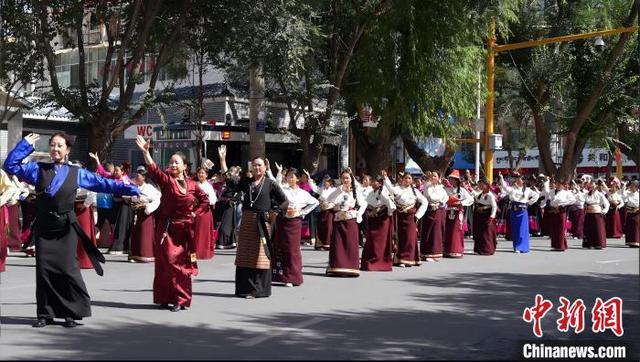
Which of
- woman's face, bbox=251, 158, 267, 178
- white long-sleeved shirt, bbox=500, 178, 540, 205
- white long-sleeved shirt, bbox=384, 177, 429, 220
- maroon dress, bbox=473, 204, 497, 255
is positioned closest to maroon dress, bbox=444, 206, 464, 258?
maroon dress, bbox=473, 204, 497, 255

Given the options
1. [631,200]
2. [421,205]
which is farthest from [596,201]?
[421,205]

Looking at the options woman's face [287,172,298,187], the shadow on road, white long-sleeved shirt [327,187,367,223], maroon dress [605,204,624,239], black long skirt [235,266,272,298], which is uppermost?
woman's face [287,172,298,187]

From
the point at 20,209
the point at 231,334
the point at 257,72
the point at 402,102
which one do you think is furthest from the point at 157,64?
the point at 231,334

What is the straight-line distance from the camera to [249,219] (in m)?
11.3

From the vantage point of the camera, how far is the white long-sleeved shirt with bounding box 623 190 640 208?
22672 mm

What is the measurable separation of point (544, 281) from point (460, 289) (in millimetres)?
1839

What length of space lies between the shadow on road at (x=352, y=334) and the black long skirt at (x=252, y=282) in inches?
22.2

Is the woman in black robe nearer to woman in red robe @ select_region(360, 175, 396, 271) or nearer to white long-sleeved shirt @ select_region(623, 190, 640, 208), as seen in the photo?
woman in red robe @ select_region(360, 175, 396, 271)

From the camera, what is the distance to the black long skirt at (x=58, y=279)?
8461mm

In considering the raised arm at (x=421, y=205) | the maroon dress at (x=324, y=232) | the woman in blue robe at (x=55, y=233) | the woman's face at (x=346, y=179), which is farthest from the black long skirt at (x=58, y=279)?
the maroon dress at (x=324, y=232)

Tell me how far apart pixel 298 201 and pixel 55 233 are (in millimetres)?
4963

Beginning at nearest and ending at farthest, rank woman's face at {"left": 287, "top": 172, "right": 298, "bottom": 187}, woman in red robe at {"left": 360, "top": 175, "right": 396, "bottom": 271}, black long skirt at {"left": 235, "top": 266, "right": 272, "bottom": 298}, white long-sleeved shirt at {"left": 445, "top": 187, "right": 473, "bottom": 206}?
black long skirt at {"left": 235, "top": 266, "right": 272, "bottom": 298} < woman's face at {"left": 287, "top": 172, "right": 298, "bottom": 187} < woman in red robe at {"left": 360, "top": 175, "right": 396, "bottom": 271} < white long-sleeved shirt at {"left": 445, "top": 187, "right": 473, "bottom": 206}

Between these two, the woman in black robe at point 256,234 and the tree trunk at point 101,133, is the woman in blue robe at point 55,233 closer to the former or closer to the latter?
the woman in black robe at point 256,234

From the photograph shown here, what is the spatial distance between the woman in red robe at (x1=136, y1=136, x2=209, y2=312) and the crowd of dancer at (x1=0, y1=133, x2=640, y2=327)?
1 centimetres
